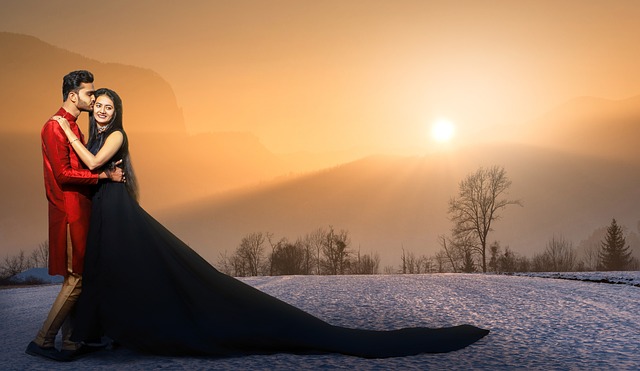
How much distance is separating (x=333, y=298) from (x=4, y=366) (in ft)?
19.7

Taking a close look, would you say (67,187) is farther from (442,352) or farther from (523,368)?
(523,368)

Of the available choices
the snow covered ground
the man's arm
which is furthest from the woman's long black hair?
the snow covered ground

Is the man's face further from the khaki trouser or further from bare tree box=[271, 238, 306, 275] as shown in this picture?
bare tree box=[271, 238, 306, 275]

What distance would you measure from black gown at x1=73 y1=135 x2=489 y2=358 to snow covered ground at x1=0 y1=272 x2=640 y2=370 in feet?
0.65

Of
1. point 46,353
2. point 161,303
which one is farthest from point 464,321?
point 46,353

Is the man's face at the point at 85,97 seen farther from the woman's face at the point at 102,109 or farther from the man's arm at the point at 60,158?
the man's arm at the point at 60,158

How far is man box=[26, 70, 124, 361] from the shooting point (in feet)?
20.5

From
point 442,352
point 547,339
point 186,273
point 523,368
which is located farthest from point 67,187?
point 547,339

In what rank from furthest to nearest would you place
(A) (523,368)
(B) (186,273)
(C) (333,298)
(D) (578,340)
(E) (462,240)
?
1. (E) (462,240)
2. (C) (333,298)
3. (D) (578,340)
4. (B) (186,273)
5. (A) (523,368)

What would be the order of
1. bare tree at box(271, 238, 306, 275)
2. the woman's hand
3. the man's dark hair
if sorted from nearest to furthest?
the woman's hand
the man's dark hair
bare tree at box(271, 238, 306, 275)

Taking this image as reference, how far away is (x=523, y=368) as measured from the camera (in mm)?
6125

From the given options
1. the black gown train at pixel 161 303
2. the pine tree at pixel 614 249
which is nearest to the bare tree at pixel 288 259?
the pine tree at pixel 614 249

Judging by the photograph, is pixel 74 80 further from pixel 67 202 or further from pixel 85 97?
pixel 67 202

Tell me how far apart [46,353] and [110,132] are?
242 cm
